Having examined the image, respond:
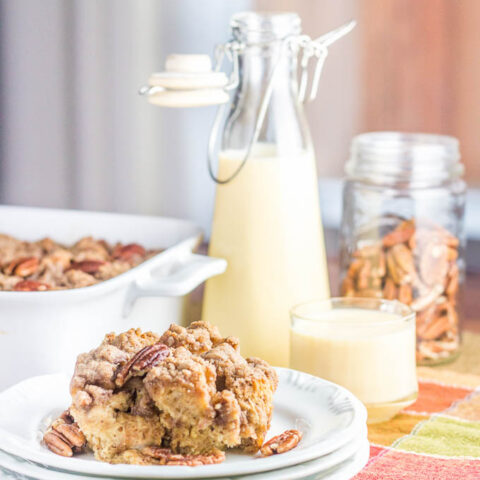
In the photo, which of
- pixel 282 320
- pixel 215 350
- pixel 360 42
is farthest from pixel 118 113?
pixel 215 350

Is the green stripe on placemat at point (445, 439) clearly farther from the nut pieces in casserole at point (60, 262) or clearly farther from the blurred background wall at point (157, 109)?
the blurred background wall at point (157, 109)

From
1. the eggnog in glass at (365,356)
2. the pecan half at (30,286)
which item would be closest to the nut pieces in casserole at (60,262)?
the pecan half at (30,286)

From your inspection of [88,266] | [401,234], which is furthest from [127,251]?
[401,234]

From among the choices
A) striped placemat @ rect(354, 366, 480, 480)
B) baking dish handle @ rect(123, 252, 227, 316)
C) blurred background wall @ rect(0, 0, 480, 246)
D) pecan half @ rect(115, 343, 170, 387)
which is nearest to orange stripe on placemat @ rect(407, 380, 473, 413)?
striped placemat @ rect(354, 366, 480, 480)

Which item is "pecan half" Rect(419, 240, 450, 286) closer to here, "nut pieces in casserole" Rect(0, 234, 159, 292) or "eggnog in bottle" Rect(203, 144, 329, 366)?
"eggnog in bottle" Rect(203, 144, 329, 366)

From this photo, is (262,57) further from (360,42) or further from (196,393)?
(360,42)

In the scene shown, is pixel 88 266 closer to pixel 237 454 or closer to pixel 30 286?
pixel 30 286
